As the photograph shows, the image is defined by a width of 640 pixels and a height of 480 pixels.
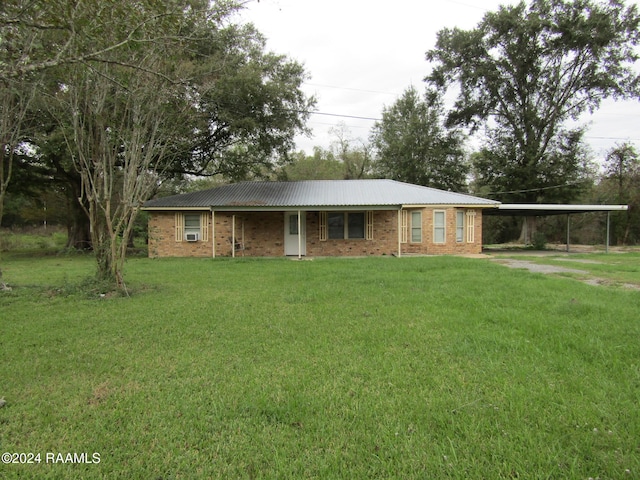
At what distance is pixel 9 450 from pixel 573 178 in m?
28.7

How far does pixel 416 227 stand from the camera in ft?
50.3

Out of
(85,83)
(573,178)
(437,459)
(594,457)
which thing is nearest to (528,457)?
(594,457)

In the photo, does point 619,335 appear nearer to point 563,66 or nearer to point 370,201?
point 370,201

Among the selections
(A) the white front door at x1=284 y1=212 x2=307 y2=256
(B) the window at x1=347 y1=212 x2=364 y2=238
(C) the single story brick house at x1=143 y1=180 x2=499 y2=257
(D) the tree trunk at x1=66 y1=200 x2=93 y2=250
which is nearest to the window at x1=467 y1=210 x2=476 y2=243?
(C) the single story brick house at x1=143 y1=180 x2=499 y2=257

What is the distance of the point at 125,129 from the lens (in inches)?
283

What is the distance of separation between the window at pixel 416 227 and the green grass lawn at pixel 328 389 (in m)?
9.80

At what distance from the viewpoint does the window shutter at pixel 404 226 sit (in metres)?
15.3

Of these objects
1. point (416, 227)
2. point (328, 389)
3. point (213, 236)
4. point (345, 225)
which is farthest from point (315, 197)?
point (328, 389)

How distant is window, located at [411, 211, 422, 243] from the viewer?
15.3 metres

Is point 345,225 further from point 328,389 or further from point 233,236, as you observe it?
point 328,389

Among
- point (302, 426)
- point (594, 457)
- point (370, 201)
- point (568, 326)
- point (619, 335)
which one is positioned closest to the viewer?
point (594, 457)

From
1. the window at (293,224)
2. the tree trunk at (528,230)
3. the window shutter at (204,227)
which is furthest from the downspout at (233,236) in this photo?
the tree trunk at (528,230)

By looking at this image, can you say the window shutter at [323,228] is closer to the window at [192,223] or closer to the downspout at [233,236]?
the downspout at [233,236]

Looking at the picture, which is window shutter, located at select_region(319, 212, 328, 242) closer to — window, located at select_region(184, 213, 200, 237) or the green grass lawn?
window, located at select_region(184, 213, 200, 237)
